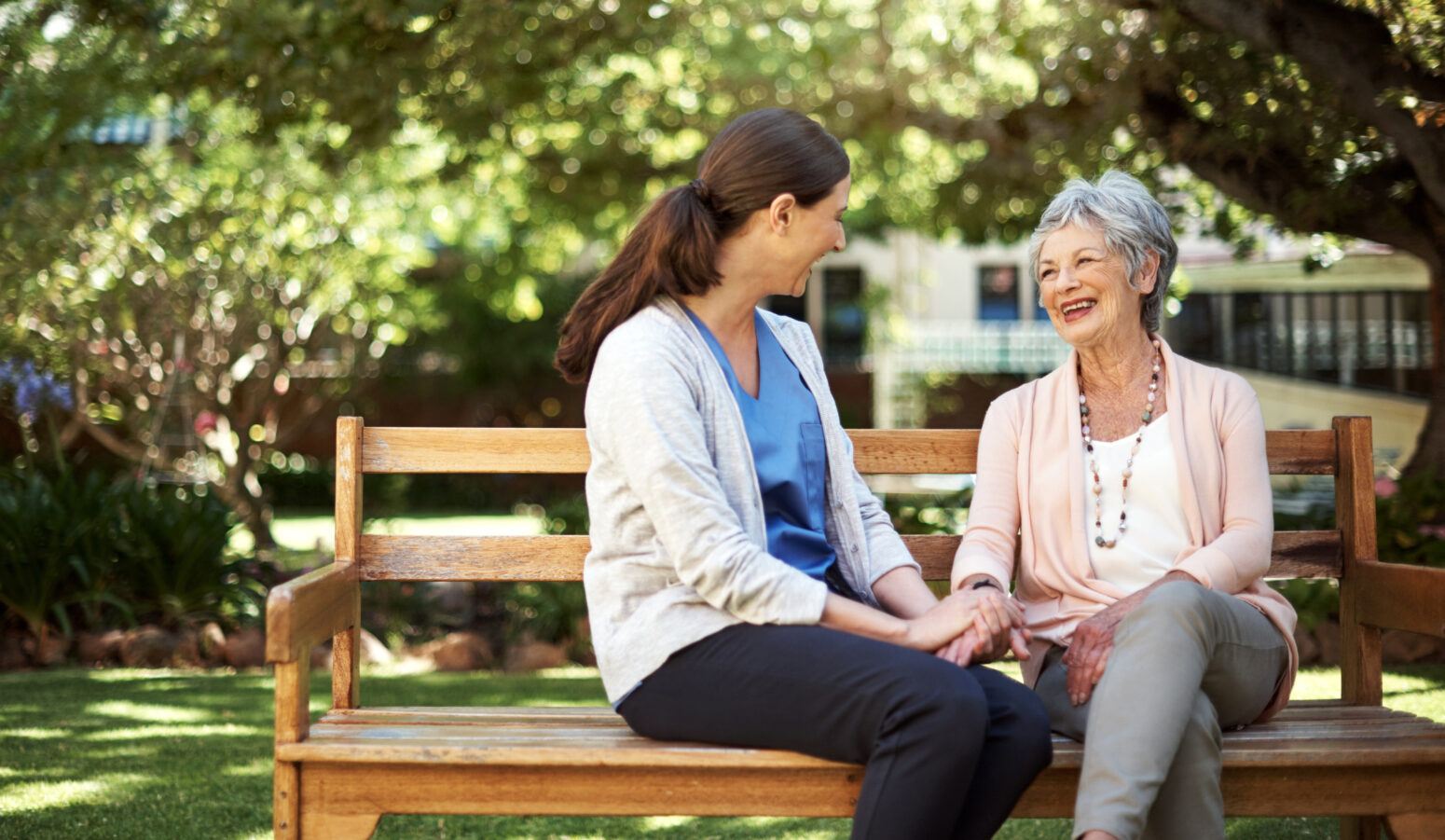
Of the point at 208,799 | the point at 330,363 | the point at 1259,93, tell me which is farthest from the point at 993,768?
the point at 330,363

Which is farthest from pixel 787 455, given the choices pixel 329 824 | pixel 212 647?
pixel 212 647

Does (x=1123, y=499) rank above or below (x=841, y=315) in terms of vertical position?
below

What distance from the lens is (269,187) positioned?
34.5 ft

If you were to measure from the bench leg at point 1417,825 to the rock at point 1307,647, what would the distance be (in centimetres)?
348

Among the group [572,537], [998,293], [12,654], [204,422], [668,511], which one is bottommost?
[12,654]

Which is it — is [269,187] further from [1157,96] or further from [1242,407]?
[1242,407]

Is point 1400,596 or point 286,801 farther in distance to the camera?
point 1400,596

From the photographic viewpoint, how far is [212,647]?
20.7 ft

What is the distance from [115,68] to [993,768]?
6743 mm

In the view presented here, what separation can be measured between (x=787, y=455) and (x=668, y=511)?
1.29 ft

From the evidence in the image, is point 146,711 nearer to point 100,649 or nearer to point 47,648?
point 100,649

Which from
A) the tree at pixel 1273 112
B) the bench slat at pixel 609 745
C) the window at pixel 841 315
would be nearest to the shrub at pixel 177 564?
the bench slat at pixel 609 745

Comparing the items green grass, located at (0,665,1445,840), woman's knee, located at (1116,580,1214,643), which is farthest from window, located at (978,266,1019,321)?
woman's knee, located at (1116,580,1214,643)

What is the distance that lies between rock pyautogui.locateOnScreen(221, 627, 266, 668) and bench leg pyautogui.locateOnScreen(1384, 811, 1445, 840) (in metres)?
5.16
